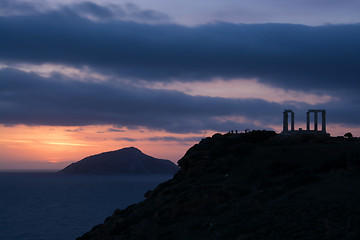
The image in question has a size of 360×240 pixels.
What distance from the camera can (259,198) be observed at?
26.4 meters

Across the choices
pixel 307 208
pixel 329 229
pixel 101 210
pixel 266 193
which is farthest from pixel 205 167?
pixel 101 210

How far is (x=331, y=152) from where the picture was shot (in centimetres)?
3981

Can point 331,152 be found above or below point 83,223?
above

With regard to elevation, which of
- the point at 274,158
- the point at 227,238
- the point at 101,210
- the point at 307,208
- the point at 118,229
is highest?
the point at 274,158

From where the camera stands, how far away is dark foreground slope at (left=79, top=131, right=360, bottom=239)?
19.8 m

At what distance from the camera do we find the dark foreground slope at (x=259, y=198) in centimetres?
1977

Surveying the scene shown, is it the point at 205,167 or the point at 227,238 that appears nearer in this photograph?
the point at 227,238

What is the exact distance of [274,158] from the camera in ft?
133

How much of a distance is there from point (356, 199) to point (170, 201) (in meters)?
18.8

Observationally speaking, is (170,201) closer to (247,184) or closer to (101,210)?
(247,184)

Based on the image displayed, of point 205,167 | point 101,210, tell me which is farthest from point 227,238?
point 101,210

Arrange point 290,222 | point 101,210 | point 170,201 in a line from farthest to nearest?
1. point 101,210
2. point 170,201
3. point 290,222

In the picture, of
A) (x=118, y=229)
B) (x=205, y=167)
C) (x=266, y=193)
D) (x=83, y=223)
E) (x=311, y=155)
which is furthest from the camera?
(x=83, y=223)

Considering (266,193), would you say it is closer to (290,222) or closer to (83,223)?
(290,222)
